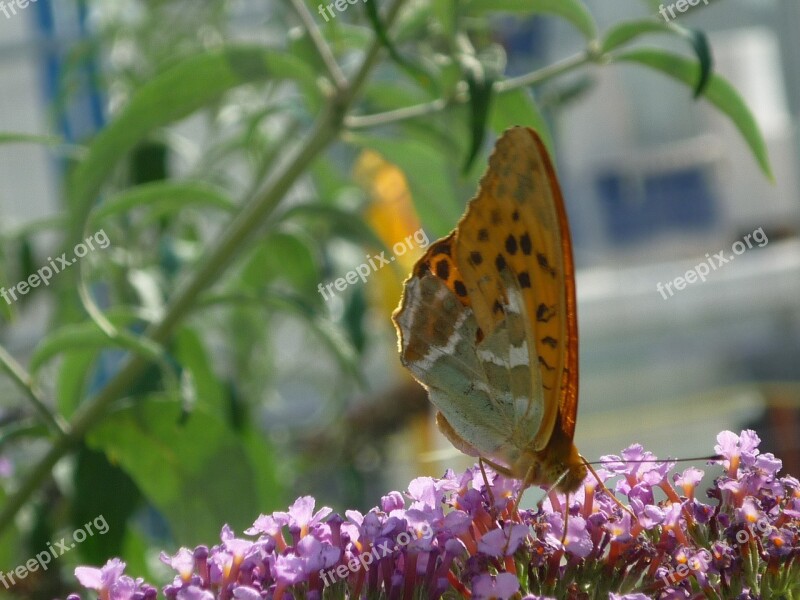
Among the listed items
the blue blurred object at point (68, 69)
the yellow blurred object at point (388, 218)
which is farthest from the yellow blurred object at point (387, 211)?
the blue blurred object at point (68, 69)

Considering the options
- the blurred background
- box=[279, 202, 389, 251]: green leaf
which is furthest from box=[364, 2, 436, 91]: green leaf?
box=[279, 202, 389, 251]: green leaf

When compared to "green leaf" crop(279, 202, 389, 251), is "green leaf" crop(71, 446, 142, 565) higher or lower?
lower

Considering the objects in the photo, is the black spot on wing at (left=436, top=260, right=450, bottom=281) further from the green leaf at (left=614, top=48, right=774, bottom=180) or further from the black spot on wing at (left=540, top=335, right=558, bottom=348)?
the green leaf at (left=614, top=48, right=774, bottom=180)

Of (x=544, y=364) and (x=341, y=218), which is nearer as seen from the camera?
(x=544, y=364)

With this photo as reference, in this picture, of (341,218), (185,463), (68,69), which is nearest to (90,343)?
(185,463)

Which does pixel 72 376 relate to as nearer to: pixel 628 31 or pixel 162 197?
pixel 162 197

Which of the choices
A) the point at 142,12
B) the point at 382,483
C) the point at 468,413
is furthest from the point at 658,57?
the point at 382,483
